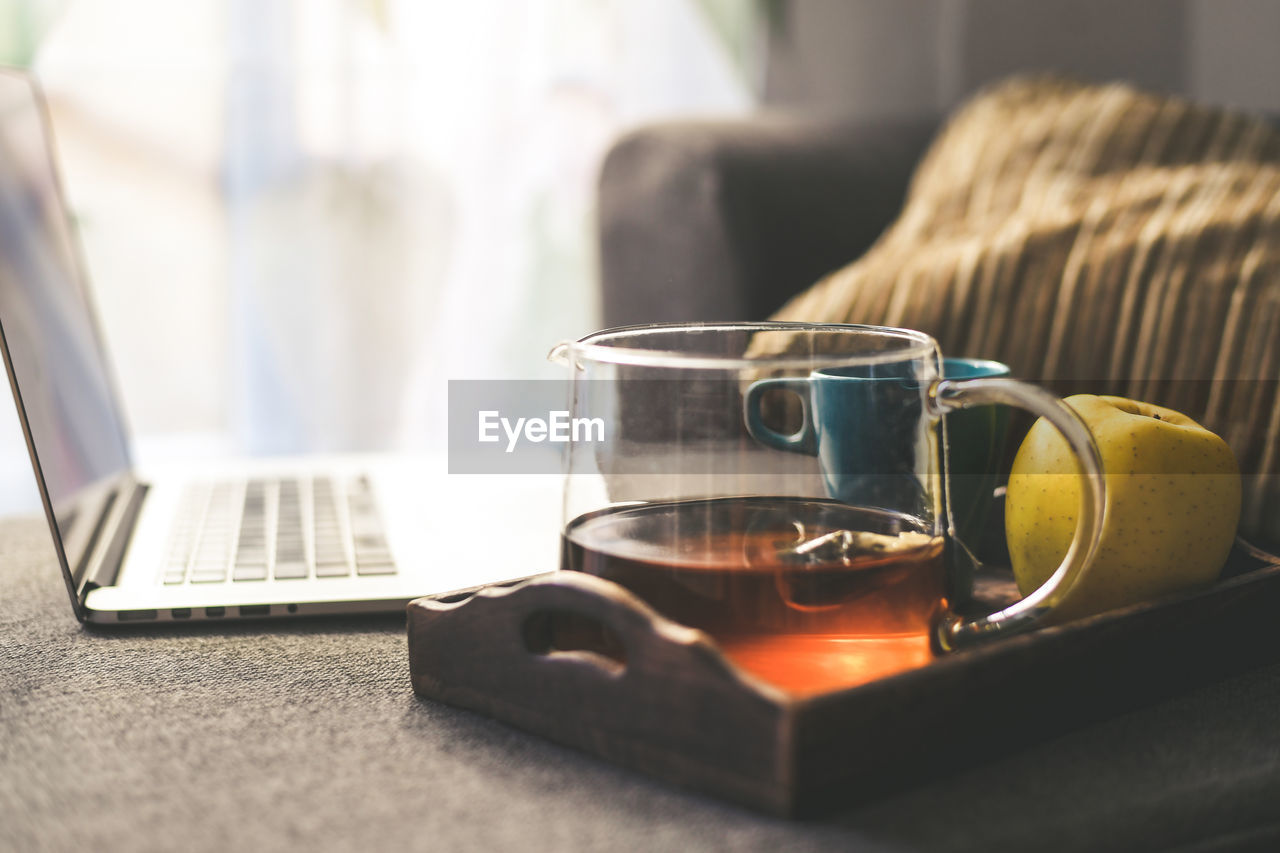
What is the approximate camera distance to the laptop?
0.56 meters

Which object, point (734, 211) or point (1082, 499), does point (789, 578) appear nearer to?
point (1082, 499)

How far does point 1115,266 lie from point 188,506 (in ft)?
2.30

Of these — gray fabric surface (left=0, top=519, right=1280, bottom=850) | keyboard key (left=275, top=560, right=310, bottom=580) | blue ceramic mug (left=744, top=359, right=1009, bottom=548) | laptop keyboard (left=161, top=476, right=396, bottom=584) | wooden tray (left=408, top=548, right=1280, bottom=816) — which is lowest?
laptop keyboard (left=161, top=476, right=396, bottom=584)

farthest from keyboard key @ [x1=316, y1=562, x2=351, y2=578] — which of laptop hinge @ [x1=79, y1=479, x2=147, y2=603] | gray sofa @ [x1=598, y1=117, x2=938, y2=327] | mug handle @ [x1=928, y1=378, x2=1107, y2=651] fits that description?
gray sofa @ [x1=598, y1=117, x2=938, y2=327]

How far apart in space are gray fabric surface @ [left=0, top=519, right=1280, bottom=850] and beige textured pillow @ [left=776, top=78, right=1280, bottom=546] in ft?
1.09

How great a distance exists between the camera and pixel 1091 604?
484 millimetres

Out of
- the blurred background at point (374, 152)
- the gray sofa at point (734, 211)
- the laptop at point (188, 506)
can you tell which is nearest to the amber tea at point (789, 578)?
the laptop at point (188, 506)

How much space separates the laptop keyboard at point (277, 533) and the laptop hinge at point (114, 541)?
0.09 ft

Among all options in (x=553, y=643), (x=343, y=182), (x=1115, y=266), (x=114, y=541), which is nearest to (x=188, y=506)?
(x=114, y=541)

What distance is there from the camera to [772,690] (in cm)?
33

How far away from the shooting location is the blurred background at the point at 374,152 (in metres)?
1.93

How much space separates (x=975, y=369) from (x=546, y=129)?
169 centimetres


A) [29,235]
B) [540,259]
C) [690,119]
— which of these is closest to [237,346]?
[540,259]

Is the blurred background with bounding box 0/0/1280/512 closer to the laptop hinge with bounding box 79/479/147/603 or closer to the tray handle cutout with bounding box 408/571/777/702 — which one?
the laptop hinge with bounding box 79/479/147/603
